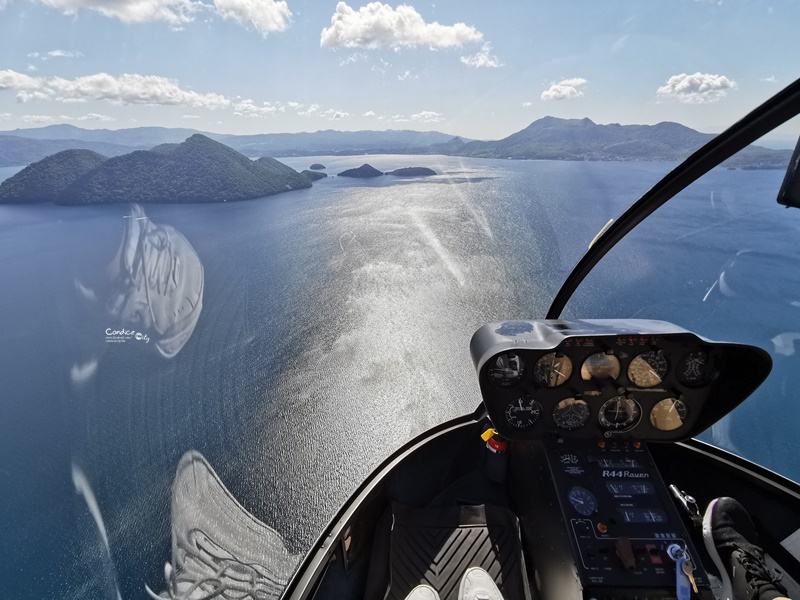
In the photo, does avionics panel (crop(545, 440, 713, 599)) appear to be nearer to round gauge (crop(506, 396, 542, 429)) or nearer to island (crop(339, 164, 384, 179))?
round gauge (crop(506, 396, 542, 429))

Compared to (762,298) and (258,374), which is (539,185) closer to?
(762,298)

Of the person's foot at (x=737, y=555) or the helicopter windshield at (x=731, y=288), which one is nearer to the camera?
the person's foot at (x=737, y=555)

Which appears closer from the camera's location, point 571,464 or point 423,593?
point 423,593

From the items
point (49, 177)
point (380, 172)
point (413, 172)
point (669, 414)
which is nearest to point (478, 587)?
point (669, 414)

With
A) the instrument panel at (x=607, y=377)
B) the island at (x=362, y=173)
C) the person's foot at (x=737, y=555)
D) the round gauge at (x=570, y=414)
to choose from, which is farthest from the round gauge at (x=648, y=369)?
the island at (x=362, y=173)

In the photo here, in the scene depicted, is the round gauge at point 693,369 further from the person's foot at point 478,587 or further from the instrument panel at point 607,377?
the person's foot at point 478,587

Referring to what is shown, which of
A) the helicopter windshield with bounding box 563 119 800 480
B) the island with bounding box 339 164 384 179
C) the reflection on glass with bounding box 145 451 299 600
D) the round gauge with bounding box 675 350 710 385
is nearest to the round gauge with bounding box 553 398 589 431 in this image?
the round gauge with bounding box 675 350 710 385

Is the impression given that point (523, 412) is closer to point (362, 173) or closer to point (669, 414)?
point (669, 414)
